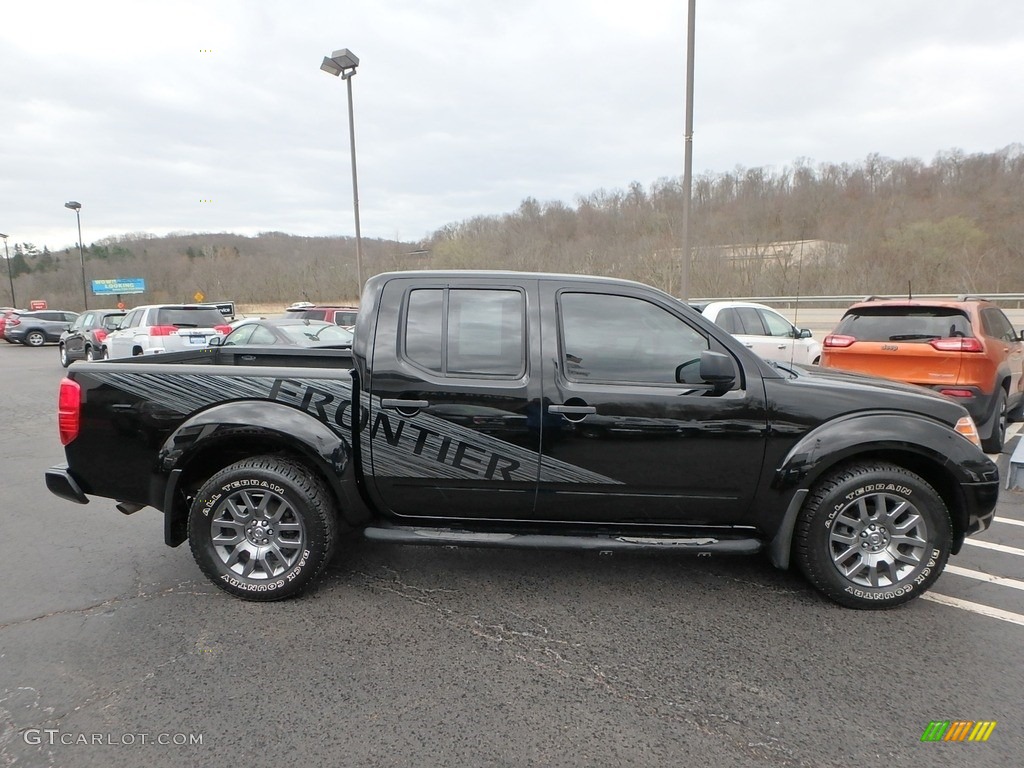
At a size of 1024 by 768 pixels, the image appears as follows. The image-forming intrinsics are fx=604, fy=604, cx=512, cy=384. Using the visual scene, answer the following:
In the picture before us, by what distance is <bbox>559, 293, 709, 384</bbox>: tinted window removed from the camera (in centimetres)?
340

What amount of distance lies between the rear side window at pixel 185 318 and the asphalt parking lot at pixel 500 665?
425 inches

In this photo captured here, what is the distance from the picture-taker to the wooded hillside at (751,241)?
1528 inches

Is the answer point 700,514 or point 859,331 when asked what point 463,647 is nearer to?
point 700,514

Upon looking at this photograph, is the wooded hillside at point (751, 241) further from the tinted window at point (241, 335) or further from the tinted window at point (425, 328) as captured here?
the tinted window at point (425, 328)

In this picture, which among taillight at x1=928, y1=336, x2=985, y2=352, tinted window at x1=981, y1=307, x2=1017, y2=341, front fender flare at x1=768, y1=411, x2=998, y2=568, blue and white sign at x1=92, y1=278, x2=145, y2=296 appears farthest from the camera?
blue and white sign at x1=92, y1=278, x2=145, y2=296

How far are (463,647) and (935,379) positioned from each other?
5.83m

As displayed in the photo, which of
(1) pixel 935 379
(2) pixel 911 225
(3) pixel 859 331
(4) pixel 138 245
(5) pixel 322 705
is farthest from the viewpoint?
(4) pixel 138 245

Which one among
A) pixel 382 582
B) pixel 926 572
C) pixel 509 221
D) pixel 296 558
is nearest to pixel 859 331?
pixel 926 572

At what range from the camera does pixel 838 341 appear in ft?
23.0

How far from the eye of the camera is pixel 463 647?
3029 mm

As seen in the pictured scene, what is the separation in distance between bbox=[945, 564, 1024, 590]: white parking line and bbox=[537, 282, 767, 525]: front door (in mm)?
1705

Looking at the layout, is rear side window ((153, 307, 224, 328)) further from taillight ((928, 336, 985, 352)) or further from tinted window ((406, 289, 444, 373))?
taillight ((928, 336, 985, 352))

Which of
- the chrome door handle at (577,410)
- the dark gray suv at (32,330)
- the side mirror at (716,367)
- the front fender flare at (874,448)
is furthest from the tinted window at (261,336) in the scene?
the dark gray suv at (32,330)

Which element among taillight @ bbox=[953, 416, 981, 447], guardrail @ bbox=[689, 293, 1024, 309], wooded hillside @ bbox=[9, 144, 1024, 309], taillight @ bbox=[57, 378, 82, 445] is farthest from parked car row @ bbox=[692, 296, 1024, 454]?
wooded hillside @ bbox=[9, 144, 1024, 309]
